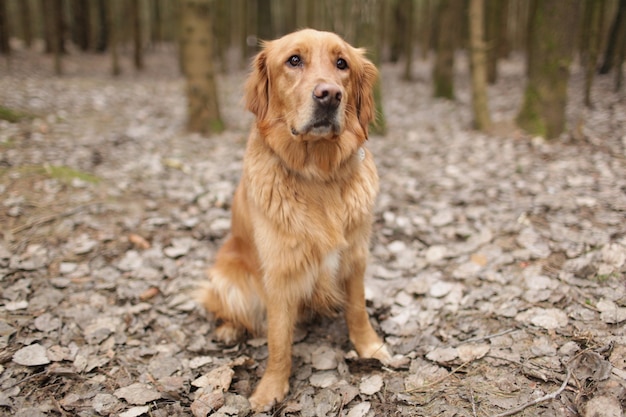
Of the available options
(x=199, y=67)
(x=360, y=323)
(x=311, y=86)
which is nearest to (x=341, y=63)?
(x=311, y=86)

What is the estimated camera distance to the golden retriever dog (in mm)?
2479

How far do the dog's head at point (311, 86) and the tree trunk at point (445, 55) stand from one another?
26.4ft

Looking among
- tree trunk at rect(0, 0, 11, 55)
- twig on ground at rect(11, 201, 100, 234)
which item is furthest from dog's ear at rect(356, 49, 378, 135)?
tree trunk at rect(0, 0, 11, 55)

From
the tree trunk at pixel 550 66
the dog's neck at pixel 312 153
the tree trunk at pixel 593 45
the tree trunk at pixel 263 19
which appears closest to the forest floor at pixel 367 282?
the tree trunk at pixel 550 66

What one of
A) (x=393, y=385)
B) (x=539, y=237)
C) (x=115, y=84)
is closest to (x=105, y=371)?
(x=393, y=385)

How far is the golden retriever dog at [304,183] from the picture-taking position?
2.48 metres

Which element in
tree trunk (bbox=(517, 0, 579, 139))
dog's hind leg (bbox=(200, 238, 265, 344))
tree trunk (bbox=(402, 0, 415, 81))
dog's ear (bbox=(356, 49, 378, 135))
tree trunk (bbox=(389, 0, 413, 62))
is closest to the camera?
dog's ear (bbox=(356, 49, 378, 135))

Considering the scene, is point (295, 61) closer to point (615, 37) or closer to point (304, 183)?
point (304, 183)

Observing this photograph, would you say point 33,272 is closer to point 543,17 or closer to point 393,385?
point 393,385

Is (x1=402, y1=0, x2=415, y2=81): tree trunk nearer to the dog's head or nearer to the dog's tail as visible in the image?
the dog's head

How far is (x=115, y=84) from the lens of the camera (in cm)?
1126

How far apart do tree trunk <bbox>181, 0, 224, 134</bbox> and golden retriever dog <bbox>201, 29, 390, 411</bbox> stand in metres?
4.16

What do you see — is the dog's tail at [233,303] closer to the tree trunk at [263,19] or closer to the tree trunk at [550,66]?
the tree trunk at [550,66]

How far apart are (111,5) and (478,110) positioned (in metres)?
10.8
